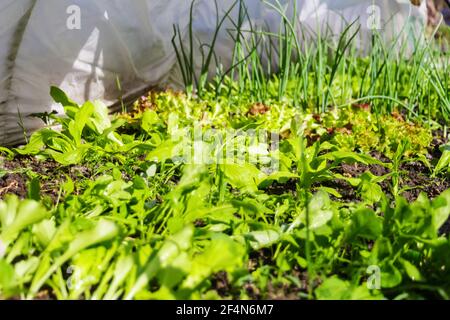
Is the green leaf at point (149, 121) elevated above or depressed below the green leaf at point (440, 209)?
below

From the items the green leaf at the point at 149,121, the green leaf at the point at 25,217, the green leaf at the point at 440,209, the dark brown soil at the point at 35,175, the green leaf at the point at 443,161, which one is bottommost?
the green leaf at the point at 443,161

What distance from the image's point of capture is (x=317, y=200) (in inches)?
55.9

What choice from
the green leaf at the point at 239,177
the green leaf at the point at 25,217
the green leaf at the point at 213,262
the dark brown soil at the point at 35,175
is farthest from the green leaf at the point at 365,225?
the dark brown soil at the point at 35,175

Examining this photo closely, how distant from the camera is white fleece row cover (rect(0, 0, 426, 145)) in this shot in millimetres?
2318

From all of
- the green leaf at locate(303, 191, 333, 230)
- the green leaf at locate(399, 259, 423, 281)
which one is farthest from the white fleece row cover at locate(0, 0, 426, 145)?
the green leaf at locate(399, 259, 423, 281)

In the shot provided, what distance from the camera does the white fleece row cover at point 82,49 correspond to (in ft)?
7.61

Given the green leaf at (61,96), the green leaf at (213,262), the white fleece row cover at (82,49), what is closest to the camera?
the green leaf at (213,262)

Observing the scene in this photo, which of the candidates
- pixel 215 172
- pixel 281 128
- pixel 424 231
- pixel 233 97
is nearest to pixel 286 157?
pixel 215 172

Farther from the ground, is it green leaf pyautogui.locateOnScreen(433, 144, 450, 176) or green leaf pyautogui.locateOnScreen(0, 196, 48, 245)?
green leaf pyautogui.locateOnScreen(0, 196, 48, 245)

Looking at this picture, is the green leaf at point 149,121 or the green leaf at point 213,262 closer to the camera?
the green leaf at point 213,262

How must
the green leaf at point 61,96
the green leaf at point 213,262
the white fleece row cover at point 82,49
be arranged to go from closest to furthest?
the green leaf at point 213,262
the green leaf at point 61,96
the white fleece row cover at point 82,49

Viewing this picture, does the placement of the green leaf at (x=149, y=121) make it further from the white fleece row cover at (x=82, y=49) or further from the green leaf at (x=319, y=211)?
the green leaf at (x=319, y=211)

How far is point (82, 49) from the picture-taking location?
254 cm

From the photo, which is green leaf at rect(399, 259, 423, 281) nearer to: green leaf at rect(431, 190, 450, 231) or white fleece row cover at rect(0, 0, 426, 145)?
green leaf at rect(431, 190, 450, 231)
